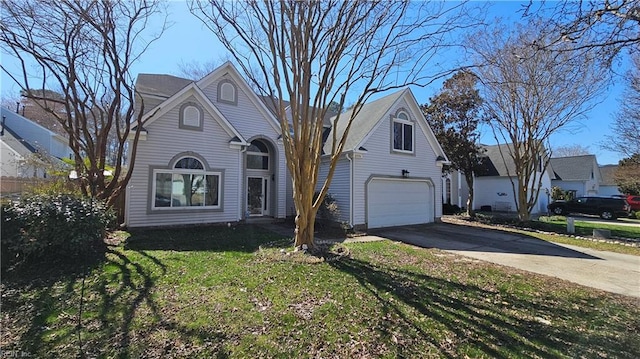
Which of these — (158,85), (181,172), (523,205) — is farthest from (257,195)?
(523,205)

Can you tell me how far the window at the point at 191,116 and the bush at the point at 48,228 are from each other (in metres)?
6.03

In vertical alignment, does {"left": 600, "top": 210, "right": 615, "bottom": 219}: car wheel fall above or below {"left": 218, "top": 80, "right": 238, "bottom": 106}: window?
below

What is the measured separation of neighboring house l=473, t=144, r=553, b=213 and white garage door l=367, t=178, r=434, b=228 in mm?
10620

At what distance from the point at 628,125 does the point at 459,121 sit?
9346mm

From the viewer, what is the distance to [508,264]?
26.3 ft

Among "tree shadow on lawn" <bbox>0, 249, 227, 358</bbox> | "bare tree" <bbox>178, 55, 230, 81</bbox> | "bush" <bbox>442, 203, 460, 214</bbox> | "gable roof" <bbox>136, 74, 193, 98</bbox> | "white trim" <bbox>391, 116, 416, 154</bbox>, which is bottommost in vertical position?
"tree shadow on lawn" <bbox>0, 249, 227, 358</bbox>

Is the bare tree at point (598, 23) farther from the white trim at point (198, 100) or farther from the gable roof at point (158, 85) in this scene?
the gable roof at point (158, 85)

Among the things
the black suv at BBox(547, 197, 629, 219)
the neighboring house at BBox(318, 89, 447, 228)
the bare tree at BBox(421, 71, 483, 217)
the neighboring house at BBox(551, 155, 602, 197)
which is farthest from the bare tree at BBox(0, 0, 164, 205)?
the neighboring house at BBox(551, 155, 602, 197)

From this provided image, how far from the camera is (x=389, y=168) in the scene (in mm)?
14672

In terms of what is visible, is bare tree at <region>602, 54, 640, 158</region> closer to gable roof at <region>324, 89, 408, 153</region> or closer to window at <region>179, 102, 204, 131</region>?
gable roof at <region>324, 89, 408, 153</region>

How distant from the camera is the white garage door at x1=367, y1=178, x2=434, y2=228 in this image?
46.3 ft

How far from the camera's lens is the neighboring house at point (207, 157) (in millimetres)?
12180

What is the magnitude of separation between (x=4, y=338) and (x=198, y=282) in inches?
99.9

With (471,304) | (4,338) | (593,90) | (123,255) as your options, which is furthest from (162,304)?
(593,90)
